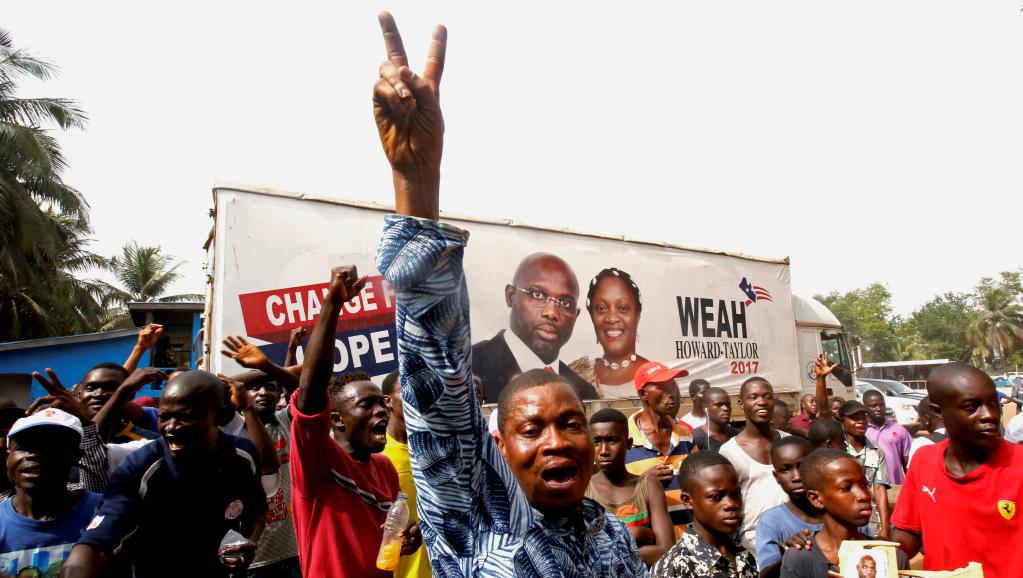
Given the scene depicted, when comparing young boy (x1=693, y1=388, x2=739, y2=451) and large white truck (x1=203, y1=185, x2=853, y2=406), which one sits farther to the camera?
large white truck (x1=203, y1=185, x2=853, y2=406)

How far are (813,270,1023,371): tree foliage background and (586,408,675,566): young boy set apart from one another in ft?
181

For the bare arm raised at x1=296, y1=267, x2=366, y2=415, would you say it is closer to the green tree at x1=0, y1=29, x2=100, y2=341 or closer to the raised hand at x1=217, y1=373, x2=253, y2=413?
the raised hand at x1=217, y1=373, x2=253, y2=413

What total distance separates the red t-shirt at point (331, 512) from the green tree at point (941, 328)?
69.0 meters

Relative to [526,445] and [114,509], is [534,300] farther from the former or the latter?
[526,445]

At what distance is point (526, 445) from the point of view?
1301 mm

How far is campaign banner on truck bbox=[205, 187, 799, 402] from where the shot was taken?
6.52 metres

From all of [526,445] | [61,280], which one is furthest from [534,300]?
[61,280]

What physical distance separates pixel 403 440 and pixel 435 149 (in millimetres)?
2536

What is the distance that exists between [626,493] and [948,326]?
243 feet

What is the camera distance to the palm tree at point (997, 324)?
54469mm

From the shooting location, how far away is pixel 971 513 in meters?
2.91

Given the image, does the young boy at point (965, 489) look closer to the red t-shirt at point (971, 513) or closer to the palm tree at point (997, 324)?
the red t-shirt at point (971, 513)

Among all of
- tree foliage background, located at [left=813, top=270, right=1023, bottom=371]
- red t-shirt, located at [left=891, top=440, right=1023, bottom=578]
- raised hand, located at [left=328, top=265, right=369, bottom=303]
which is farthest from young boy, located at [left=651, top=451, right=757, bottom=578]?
tree foliage background, located at [left=813, top=270, right=1023, bottom=371]

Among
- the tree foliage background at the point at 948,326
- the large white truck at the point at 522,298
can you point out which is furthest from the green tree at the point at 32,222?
the tree foliage background at the point at 948,326
